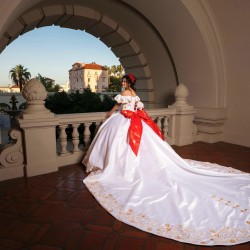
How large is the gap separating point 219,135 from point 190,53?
2.10 meters

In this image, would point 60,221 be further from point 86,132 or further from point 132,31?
point 132,31

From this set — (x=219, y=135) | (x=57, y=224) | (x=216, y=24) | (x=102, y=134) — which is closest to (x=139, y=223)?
(x=57, y=224)

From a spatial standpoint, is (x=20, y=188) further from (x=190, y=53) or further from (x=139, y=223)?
(x=190, y=53)

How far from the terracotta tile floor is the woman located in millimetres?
102

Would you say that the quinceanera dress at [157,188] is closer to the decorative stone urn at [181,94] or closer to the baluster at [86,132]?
the baluster at [86,132]

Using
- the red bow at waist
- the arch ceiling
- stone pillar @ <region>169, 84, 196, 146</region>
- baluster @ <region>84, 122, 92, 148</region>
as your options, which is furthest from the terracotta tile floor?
the arch ceiling

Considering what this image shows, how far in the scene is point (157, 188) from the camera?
265cm

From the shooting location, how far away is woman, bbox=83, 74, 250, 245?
6.60ft

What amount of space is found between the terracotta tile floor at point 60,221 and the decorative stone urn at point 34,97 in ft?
3.06

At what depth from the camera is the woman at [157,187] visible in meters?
2.01

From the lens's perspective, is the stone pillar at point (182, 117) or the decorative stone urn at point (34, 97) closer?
the decorative stone urn at point (34, 97)

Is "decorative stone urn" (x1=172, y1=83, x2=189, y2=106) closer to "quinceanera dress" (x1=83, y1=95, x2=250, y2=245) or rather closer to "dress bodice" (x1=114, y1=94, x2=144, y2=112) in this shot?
"quinceanera dress" (x1=83, y1=95, x2=250, y2=245)

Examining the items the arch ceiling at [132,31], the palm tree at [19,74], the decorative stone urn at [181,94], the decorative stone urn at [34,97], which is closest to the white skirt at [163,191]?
the decorative stone urn at [34,97]

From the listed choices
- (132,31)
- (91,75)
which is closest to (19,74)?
(91,75)
